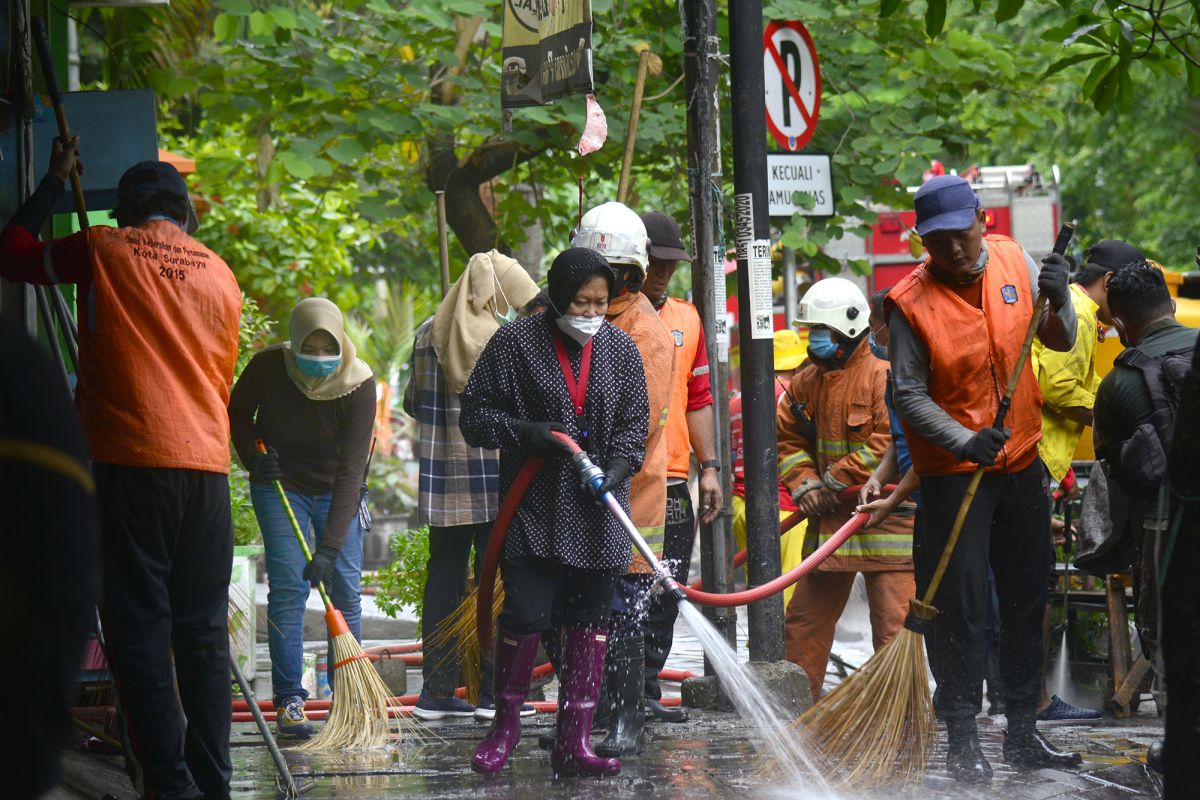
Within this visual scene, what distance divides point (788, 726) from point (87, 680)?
2629 mm

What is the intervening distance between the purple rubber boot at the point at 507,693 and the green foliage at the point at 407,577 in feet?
9.89

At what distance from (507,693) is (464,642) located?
1532 millimetres

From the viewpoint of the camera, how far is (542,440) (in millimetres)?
5719

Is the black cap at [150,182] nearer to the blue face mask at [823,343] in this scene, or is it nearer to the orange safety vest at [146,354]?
the orange safety vest at [146,354]

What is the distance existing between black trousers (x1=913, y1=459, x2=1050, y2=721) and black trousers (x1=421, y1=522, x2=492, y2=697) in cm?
252

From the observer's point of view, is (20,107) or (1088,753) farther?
(1088,753)

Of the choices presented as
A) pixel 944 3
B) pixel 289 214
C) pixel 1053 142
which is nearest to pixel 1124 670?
pixel 944 3

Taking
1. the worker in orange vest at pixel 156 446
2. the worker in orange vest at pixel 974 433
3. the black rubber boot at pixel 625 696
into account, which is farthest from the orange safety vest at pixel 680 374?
the worker in orange vest at pixel 156 446

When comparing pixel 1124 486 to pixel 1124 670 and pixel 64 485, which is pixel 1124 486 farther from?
pixel 64 485

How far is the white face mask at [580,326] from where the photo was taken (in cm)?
591

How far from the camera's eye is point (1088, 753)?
251 inches

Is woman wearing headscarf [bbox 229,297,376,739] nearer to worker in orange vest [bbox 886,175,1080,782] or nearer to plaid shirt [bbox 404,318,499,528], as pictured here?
plaid shirt [bbox 404,318,499,528]

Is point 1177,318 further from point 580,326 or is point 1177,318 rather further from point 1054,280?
point 580,326

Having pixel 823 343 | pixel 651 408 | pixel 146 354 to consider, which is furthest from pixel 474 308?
A: pixel 146 354
